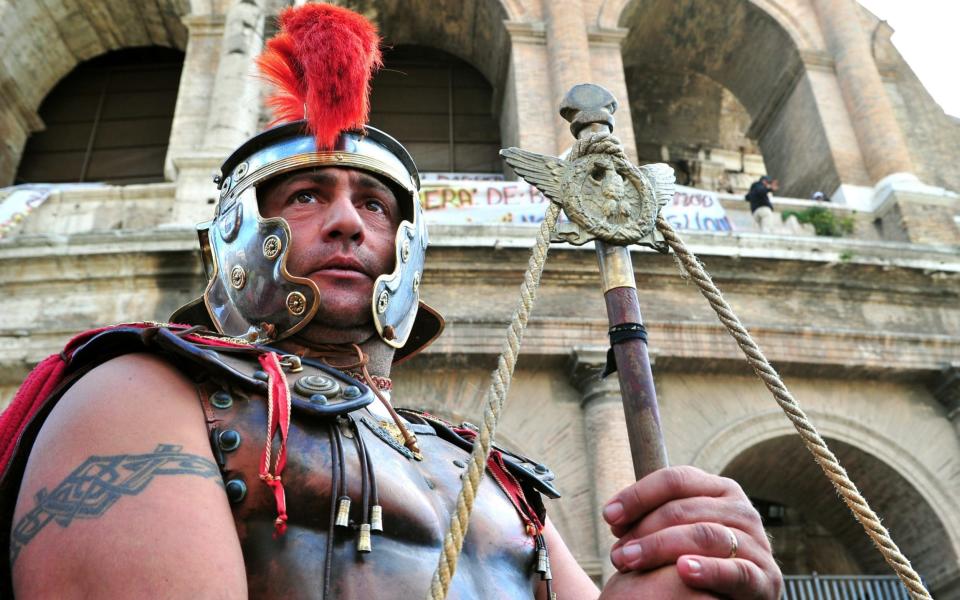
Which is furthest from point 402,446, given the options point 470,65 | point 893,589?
point 470,65

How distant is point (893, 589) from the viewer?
778 cm

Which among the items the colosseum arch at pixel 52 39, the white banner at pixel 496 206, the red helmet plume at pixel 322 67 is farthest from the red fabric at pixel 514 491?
the colosseum arch at pixel 52 39

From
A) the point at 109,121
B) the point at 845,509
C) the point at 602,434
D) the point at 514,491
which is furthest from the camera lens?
the point at 109,121

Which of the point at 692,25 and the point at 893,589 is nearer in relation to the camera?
the point at 893,589

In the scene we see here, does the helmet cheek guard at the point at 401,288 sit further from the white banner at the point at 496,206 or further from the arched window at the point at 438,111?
the arched window at the point at 438,111

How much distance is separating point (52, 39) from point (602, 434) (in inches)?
389

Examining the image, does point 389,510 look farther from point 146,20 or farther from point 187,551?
point 146,20

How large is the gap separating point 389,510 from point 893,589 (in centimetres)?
784

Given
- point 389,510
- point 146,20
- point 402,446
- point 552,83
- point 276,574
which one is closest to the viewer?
A: point 276,574

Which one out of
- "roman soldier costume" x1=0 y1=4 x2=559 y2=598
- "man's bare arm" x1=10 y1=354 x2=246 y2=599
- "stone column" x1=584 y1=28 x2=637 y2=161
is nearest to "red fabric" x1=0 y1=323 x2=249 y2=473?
"roman soldier costume" x1=0 y1=4 x2=559 y2=598

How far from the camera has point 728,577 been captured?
1.43m

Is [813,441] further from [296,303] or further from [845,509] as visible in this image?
[845,509]

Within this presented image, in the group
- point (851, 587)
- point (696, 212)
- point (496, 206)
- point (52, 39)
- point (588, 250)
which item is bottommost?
point (851, 587)

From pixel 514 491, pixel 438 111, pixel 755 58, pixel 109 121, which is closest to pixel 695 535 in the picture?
pixel 514 491
